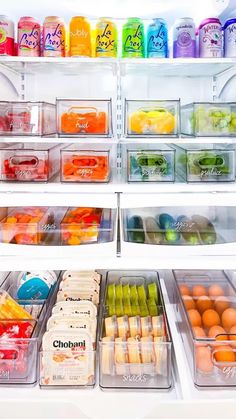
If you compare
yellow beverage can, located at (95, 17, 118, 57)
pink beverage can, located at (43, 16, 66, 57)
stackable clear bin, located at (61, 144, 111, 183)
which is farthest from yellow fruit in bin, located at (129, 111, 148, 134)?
pink beverage can, located at (43, 16, 66, 57)

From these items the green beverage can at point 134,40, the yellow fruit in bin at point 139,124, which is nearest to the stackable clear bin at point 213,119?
the yellow fruit in bin at point 139,124

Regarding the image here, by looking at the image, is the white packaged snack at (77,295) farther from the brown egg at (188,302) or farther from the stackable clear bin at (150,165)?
the stackable clear bin at (150,165)

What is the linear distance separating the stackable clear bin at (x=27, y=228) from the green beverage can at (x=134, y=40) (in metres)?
0.61

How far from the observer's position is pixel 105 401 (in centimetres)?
135

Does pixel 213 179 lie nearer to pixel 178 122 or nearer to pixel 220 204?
pixel 220 204

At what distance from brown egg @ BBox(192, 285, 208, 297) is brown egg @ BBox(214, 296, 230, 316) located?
0.07 meters

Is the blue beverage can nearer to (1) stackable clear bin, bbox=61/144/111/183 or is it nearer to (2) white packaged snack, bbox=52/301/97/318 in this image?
(1) stackable clear bin, bbox=61/144/111/183

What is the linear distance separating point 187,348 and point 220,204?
0.48 m

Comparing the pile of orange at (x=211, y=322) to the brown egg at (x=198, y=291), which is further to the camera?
the brown egg at (x=198, y=291)

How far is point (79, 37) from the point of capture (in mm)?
1602

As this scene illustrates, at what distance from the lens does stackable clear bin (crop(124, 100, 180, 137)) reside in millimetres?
1582

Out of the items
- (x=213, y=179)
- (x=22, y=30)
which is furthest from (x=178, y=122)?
(x=22, y=30)

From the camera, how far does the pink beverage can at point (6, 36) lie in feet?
5.17

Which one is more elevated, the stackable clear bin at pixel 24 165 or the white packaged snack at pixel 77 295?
the stackable clear bin at pixel 24 165
